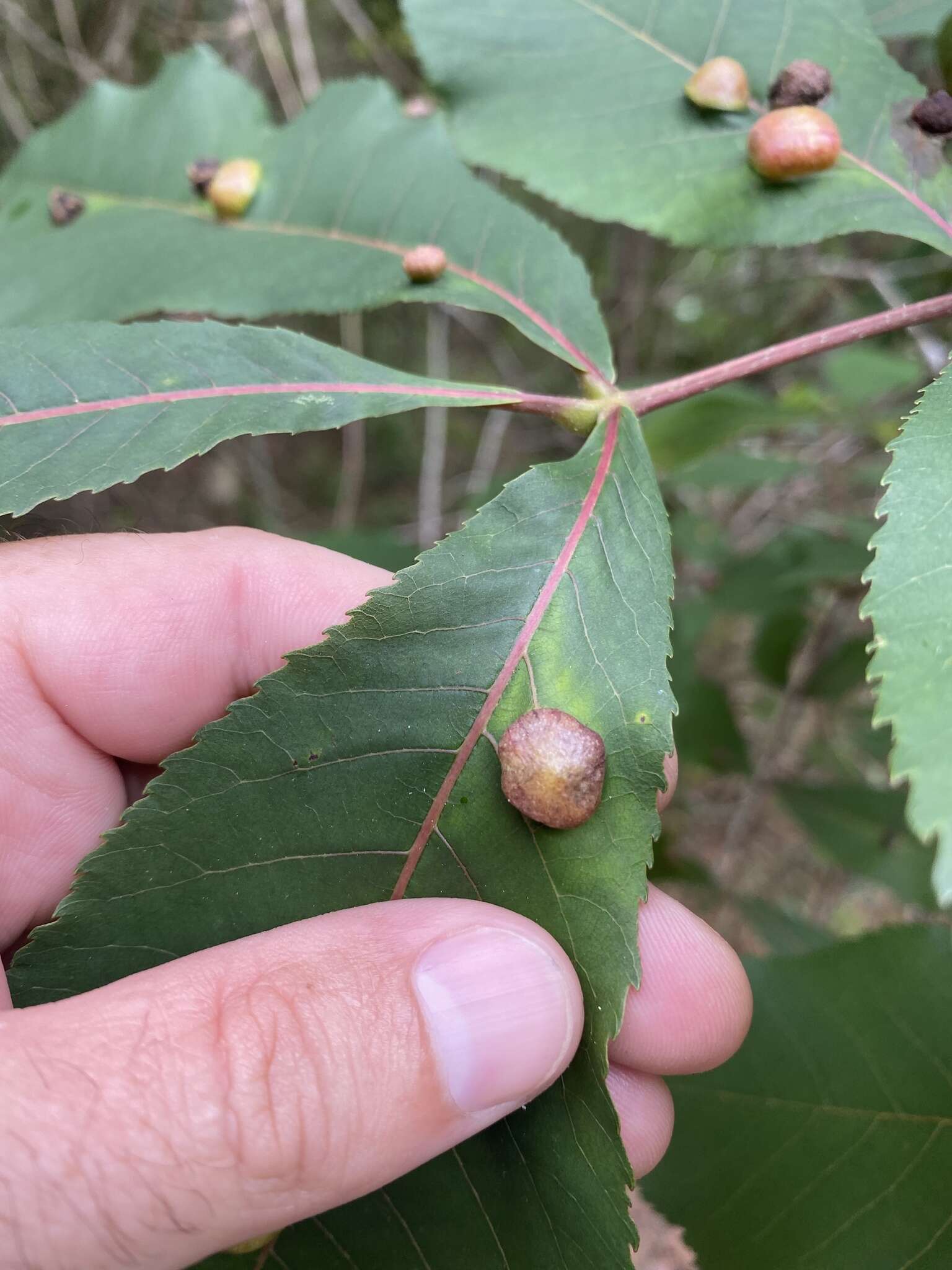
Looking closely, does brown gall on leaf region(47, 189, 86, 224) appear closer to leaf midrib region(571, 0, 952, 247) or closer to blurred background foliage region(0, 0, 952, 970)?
blurred background foliage region(0, 0, 952, 970)

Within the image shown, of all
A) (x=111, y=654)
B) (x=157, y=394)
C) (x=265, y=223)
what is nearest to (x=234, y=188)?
(x=265, y=223)

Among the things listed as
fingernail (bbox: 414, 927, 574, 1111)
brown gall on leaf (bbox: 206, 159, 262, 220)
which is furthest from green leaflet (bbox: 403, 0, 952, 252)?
fingernail (bbox: 414, 927, 574, 1111)

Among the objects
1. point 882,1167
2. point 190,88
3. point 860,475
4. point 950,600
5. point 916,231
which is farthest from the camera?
point 860,475

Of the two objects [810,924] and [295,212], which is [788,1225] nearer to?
[810,924]

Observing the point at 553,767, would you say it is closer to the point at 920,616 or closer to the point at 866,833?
Result: the point at 920,616

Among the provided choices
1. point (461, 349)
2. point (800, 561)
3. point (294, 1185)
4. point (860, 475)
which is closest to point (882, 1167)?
point (294, 1185)

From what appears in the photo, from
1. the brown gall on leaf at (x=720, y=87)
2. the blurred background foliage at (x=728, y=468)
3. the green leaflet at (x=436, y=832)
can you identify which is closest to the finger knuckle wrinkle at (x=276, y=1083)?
the green leaflet at (x=436, y=832)
